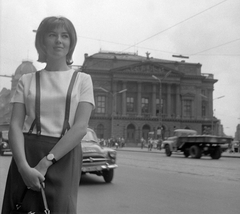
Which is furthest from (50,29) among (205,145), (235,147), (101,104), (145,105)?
(145,105)

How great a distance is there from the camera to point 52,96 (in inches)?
67.2

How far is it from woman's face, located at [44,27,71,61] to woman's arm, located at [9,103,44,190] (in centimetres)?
29

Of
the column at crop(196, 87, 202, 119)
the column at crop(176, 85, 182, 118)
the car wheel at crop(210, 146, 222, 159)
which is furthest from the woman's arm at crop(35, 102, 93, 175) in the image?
the column at crop(196, 87, 202, 119)

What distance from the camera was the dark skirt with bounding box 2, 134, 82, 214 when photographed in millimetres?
1639

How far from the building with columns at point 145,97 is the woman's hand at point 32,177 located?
61309mm

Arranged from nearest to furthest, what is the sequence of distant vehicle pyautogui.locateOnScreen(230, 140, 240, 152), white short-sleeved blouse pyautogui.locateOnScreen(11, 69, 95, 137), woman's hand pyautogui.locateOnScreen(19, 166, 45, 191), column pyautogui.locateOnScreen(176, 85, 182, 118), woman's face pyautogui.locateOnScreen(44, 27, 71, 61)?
woman's hand pyautogui.locateOnScreen(19, 166, 45, 191) < white short-sleeved blouse pyautogui.locateOnScreen(11, 69, 95, 137) < woman's face pyautogui.locateOnScreen(44, 27, 71, 61) < distant vehicle pyautogui.locateOnScreen(230, 140, 240, 152) < column pyautogui.locateOnScreen(176, 85, 182, 118)

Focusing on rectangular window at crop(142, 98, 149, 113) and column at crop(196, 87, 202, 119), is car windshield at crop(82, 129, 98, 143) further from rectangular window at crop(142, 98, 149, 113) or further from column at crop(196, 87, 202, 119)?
column at crop(196, 87, 202, 119)

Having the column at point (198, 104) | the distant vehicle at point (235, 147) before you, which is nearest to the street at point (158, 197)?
the distant vehicle at point (235, 147)

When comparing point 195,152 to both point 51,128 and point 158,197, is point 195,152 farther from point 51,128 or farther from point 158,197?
point 51,128

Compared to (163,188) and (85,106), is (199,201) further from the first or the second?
(85,106)

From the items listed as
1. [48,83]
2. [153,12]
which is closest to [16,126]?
[48,83]

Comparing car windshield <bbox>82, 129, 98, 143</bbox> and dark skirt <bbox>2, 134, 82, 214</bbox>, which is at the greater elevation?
car windshield <bbox>82, 129, 98, 143</bbox>

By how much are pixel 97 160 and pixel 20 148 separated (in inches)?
278

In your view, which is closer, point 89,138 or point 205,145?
point 89,138
